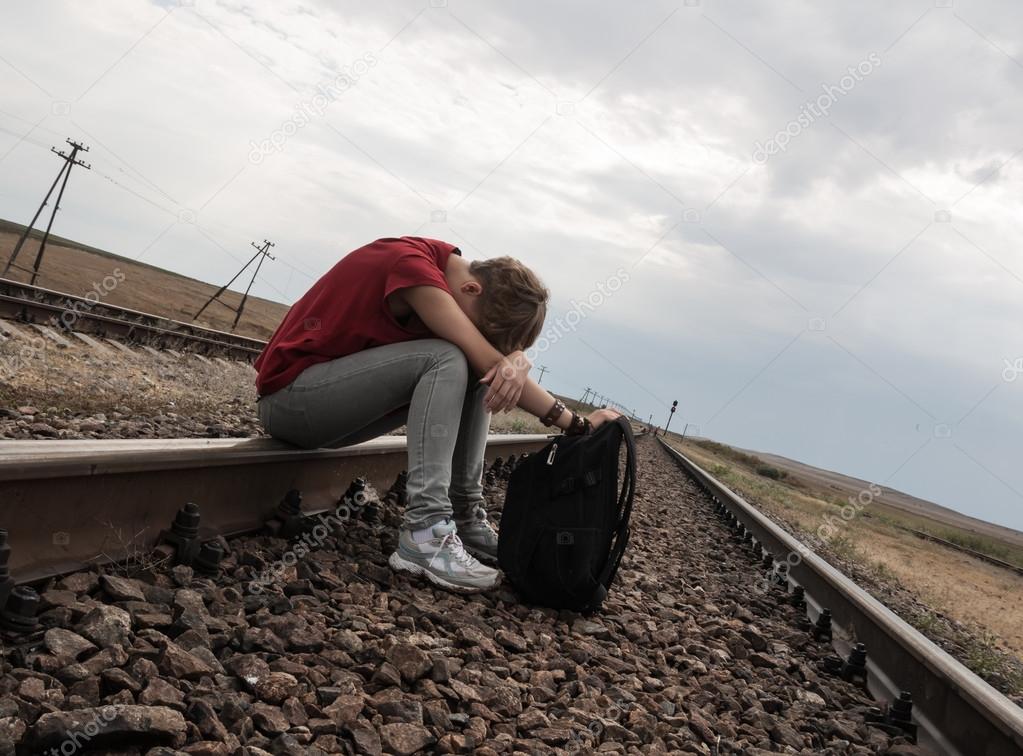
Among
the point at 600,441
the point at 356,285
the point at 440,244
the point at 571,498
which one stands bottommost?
the point at 571,498

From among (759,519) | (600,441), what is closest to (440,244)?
(600,441)

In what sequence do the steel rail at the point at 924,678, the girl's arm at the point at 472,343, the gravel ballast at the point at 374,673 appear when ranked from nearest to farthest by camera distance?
the gravel ballast at the point at 374,673 < the steel rail at the point at 924,678 < the girl's arm at the point at 472,343

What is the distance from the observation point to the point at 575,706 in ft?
7.44

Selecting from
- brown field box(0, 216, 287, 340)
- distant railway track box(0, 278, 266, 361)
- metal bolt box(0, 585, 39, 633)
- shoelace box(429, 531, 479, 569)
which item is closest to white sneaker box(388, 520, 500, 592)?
shoelace box(429, 531, 479, 569)

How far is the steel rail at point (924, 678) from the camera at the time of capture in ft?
7.86

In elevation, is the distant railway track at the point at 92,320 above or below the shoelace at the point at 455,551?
above

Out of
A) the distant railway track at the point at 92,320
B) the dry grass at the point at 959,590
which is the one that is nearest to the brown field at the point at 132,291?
the distant railway track at the point at 92,320

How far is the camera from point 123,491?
7.59ft

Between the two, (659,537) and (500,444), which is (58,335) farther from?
(659,537)

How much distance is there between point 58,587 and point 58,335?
647cm

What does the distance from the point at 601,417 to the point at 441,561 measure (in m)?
0.85

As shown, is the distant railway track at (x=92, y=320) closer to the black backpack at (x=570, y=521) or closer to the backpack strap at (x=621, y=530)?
the black backpack at (x=570, y=521)

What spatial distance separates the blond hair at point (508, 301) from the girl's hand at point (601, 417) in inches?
18.2

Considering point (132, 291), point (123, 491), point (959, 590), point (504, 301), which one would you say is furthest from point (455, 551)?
point (132, 291)
